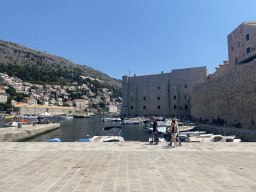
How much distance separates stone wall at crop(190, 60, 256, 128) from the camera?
1420cm

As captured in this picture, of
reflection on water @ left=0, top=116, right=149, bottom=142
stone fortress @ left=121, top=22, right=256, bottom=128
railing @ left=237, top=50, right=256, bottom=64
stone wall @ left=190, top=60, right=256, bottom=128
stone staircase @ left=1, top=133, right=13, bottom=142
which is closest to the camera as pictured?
stone staircase @ left=1, top=133, right=13, bottom=142

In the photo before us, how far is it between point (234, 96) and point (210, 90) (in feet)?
19.7

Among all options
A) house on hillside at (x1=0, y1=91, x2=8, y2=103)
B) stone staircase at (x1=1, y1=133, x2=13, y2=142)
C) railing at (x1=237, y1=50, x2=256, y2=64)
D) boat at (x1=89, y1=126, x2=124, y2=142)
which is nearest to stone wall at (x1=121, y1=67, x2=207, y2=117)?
railing at (x1=237, y1=50, x2=256, y2=64)

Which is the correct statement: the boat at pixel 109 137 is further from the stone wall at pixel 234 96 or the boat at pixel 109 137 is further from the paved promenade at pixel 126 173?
the stone wall at pixel 234 96

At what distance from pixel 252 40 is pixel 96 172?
25.3 m

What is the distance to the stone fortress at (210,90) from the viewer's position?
1516 cm

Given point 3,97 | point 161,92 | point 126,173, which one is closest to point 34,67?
point 3,97

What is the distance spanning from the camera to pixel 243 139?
40.0 feet

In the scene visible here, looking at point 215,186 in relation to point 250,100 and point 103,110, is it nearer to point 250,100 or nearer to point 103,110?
point 250,100

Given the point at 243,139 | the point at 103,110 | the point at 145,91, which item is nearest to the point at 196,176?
the point at 243,139

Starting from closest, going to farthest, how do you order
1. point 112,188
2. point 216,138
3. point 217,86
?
point 112,188
point 216,138
point 217,86

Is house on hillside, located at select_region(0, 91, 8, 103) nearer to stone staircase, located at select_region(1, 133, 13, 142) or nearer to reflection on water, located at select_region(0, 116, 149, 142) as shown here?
reflection on water, located at select_region(0, 116, 149, 142)

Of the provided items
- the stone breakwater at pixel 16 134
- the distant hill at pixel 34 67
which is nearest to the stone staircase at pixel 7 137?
the stone breakwater at pixel 16 134

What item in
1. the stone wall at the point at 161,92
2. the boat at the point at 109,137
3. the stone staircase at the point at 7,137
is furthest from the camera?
the stone wall at the point at 161,92
